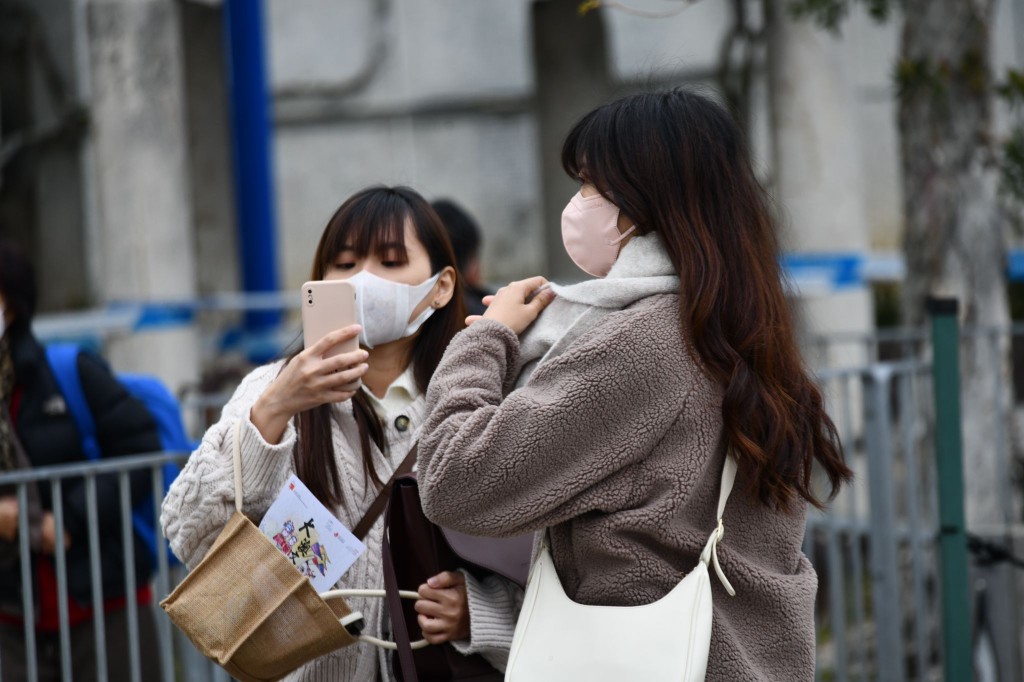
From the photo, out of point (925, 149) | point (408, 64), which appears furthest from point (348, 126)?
point (925, 149)

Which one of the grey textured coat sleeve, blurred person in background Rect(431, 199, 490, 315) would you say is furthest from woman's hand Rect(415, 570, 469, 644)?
blurred person in background Rect(431, 199, 490, 315)

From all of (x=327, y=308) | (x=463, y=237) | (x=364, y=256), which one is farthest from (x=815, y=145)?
(x=327, y=308)

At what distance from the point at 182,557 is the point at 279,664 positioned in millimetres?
294

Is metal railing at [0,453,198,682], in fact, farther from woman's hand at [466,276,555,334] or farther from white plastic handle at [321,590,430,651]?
woman's hand at [466,276,555,334]

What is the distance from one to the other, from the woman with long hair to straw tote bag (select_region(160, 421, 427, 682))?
1.19ft

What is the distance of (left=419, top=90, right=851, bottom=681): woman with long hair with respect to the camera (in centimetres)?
208

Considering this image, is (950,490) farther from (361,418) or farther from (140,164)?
(140,164)

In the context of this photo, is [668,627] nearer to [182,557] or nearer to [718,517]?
[718,517]

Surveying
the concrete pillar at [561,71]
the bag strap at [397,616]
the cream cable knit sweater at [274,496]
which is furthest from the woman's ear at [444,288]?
the concrete pillar at [561,71]

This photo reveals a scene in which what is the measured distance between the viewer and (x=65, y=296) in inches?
433

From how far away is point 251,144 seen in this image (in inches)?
377

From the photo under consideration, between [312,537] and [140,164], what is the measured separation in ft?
21.9

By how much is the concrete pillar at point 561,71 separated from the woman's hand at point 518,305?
290 inches

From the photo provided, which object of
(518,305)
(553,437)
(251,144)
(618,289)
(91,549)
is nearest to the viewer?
(553,437)
